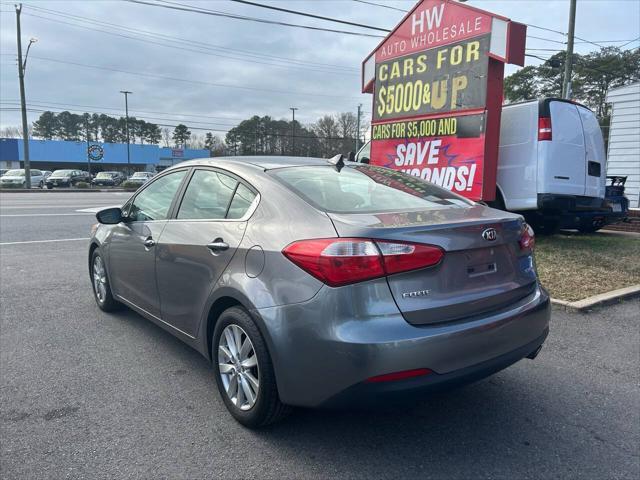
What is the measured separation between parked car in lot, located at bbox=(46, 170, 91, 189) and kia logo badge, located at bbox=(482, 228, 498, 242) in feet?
144

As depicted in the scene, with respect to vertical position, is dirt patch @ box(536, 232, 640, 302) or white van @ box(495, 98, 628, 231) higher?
white van @ box(495, 98, 628, 231)

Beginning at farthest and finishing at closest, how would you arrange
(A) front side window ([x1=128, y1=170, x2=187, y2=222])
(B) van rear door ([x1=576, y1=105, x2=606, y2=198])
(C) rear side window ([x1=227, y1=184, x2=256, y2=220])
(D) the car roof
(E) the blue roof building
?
(E) the blue roof building → (B) van rear door ([x1=576, y1=105, x2=606, y2=198]) → (A) front side window ([x1=128, y1=170, x2=187, y2=222]) → (D) the car roof → (C) rear side window ([x1=227, y1=184, x2=256, y2=220])

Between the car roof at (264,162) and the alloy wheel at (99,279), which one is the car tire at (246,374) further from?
the alloy wheel at (99,279)

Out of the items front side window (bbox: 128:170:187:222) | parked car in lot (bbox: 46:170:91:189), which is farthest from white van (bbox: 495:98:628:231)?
parked car in lot (bbox: 46:170:91:189)

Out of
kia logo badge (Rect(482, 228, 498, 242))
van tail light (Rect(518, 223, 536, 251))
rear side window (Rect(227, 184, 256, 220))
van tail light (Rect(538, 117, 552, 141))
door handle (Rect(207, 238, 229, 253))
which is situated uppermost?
van tail light (Rect(538, 117, 552, 141))

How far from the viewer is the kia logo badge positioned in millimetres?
2601

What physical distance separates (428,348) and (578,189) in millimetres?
6709

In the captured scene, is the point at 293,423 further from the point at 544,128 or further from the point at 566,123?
the point at 566,123

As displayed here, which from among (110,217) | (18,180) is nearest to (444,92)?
(110,217)

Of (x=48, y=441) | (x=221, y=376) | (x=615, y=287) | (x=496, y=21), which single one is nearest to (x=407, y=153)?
(x=496, y=21)

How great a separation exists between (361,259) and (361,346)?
1.31 ft

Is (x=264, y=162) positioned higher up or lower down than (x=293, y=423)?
higher up

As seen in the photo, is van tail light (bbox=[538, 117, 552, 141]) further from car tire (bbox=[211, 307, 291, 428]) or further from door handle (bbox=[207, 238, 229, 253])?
car tire (bbox=[211, 307, 291, 428])

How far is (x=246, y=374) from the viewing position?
279 centimetres
